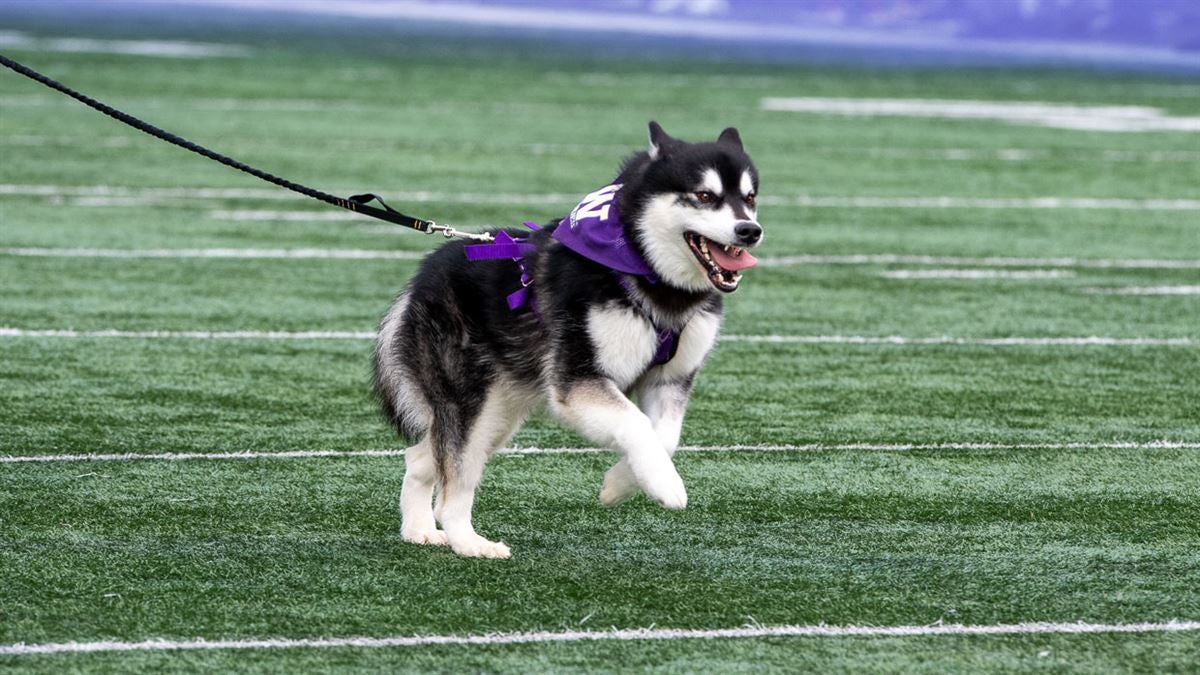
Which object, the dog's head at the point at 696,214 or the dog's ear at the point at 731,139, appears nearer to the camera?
the dog's head at the point at 696,214

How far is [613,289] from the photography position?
544 centimetres

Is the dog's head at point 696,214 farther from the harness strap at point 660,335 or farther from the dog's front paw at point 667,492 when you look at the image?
the dog's front paw at point 667,492

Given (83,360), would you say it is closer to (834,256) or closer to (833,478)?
(833,478)

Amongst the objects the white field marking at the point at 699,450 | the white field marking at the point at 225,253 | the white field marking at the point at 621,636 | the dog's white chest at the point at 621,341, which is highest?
the dog's white chest at the point at 621,341

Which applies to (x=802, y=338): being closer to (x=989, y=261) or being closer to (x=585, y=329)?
(x=989, y=261)

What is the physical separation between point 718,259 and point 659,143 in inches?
14.3

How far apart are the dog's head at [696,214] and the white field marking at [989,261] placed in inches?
250

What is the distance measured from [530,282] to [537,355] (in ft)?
0.68

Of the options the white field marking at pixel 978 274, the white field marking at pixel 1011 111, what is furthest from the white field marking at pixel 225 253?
the white field marking at pixel 1011 111

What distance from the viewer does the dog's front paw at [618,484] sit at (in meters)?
5.42

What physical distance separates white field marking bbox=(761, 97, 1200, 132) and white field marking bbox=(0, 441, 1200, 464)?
548 inches

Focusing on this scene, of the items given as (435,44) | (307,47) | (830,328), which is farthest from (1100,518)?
(435,44)

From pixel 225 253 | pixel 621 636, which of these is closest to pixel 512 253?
pixel 621 636

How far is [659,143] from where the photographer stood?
5.55m
